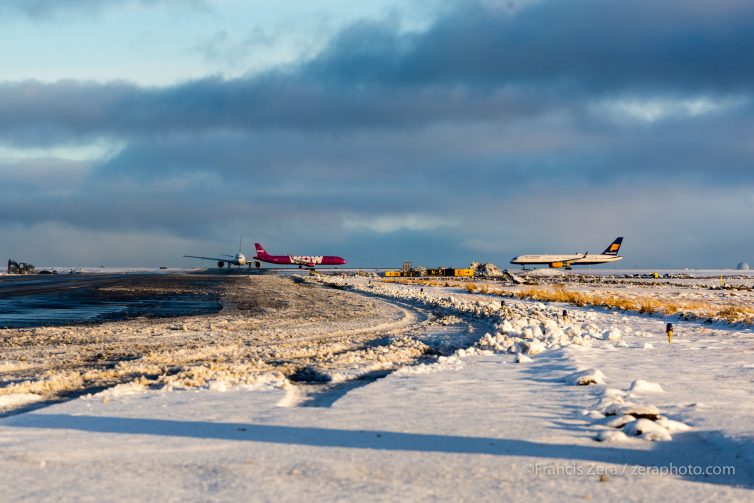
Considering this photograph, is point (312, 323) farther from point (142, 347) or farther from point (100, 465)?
point (100, 465)

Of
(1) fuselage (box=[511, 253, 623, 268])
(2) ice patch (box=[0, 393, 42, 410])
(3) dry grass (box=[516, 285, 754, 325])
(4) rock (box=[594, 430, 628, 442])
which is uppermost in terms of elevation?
(1) fuselage (box=[511, 253, 623, 268])

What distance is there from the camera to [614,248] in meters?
175

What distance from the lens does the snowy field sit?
5.07 metres

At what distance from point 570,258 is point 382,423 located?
16543cm

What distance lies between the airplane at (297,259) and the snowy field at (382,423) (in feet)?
465

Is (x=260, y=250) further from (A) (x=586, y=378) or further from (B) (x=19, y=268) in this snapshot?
(A) (x=586, y=378)

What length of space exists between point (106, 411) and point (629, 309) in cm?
2371

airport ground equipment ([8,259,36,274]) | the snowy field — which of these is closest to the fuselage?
airport ground equipment ([8,259,36,274])

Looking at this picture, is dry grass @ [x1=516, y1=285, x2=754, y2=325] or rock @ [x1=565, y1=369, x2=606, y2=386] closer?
rock @ [x1=565, y1=369, x2=606, y2=386]

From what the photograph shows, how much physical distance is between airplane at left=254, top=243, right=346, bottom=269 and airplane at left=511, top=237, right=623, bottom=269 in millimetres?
43419

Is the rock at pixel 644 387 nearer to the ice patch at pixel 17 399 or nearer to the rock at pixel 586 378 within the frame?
the rock at pixel 586 378

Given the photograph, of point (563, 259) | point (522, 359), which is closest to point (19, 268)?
point (563, 259)

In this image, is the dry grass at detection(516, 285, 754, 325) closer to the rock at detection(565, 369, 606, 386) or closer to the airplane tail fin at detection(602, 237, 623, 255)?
the rock at detection(565, 369, 606, 386)

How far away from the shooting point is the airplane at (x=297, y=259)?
15638 cm
